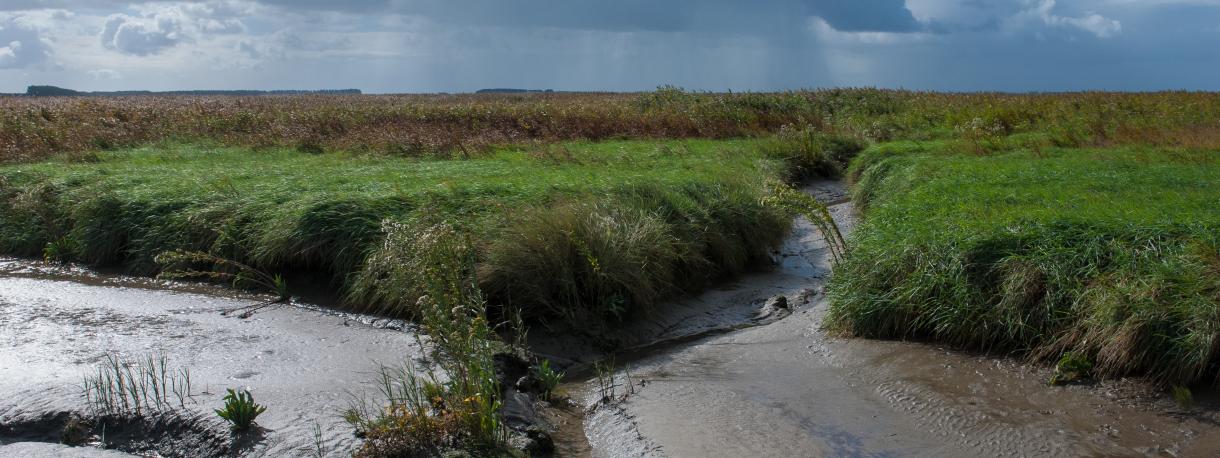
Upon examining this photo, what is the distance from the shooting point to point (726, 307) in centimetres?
900

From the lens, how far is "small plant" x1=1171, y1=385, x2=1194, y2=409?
221 inches

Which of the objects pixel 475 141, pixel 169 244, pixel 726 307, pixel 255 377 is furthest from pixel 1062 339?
pixel 475 141

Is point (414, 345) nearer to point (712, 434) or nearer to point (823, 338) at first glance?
point (712, 434)

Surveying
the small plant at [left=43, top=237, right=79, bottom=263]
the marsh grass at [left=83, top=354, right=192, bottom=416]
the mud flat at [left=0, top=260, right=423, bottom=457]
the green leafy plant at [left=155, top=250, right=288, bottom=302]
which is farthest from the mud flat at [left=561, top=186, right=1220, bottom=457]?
the small plant at [left=43, top=237, right=79, bottom=263]

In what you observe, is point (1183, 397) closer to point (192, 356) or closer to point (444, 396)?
point (444, 396)

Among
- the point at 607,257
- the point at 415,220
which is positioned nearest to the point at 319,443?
the point at 607,257

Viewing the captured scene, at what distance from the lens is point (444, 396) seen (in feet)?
17.3

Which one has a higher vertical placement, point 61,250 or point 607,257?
point 607,257

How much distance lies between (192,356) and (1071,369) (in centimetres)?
649

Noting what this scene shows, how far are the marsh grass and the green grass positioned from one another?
5.18 m

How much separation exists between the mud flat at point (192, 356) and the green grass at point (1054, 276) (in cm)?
396

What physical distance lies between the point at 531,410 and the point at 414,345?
5.31ft

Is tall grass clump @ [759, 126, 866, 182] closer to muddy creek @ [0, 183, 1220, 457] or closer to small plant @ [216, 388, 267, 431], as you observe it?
muddy creek @ [0, 183, 1220, 457]

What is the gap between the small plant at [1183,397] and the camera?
5602 millimetres
